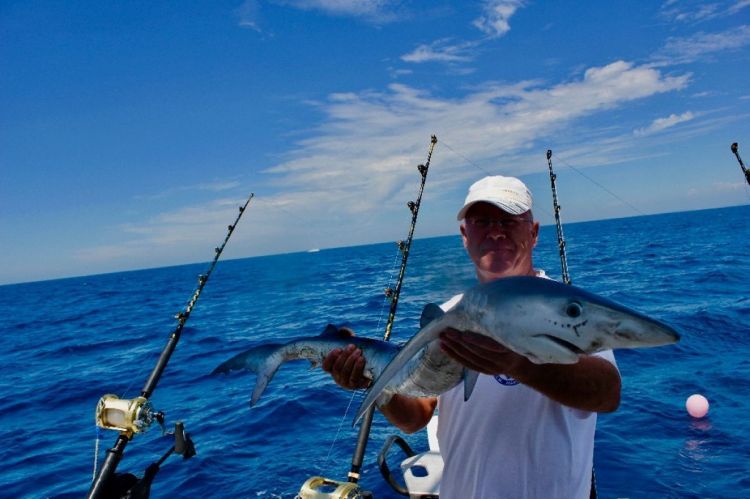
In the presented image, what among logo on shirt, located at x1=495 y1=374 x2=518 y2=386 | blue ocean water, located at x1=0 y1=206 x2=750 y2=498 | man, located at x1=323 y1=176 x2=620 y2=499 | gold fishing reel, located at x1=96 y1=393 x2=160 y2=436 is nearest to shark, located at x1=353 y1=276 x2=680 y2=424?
man, located at x1=323 y1=176 x2=620 y2=499

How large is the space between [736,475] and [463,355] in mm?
6577

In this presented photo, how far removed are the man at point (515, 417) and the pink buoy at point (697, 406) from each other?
6.93 metres

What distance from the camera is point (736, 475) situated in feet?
20.2

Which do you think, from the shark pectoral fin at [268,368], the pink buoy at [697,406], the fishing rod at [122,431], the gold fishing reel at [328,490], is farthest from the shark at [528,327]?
the pink buoy at [697,406]

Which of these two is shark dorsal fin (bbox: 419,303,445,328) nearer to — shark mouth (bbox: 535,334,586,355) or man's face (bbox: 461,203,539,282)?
shark mouth (bbox: 535,334,586,355)

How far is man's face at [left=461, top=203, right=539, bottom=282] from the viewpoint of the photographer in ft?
10.6

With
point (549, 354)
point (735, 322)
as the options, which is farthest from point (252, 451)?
point (735, 322)

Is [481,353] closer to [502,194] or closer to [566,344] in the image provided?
[566,344]

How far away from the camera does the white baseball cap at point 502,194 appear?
309 centimetres

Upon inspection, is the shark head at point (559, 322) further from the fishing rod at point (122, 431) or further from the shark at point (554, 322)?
the fishing rod at point (122, 431)

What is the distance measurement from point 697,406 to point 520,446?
A: 24.3ft

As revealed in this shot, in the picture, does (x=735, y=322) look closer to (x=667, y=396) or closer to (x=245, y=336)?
(x=667, y=396)

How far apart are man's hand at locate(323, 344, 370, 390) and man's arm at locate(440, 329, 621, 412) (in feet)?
3.61

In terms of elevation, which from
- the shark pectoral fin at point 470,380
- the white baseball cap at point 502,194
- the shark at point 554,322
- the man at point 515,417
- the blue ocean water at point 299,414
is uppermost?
the white baseball cap at point 502,194
